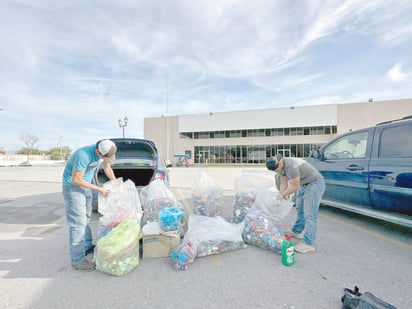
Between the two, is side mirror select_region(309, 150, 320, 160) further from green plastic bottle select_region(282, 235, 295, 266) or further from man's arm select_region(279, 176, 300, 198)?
green plastic bottle select_region(282, 235, 295, 266)

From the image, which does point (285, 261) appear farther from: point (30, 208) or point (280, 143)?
point (280, 143)

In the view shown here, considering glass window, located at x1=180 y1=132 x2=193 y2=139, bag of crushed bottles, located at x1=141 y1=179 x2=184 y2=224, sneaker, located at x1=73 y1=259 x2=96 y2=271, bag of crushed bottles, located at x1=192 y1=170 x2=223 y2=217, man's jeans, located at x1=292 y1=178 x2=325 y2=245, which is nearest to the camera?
sneaker, located at x1=73 y1=259 x2=96 y2=271

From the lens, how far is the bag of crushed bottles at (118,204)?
8.63ft

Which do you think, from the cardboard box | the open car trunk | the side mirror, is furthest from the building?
the cardboard box

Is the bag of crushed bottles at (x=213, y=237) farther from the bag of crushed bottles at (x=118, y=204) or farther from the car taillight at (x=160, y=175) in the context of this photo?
the car taillight at (x=160, y=175)

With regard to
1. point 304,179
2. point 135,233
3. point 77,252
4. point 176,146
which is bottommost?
point 77,252

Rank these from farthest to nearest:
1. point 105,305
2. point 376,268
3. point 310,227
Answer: point 310,227 → point 376,268 → point 105,305

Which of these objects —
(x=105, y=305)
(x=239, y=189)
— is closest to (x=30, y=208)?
(x=105, y=305)

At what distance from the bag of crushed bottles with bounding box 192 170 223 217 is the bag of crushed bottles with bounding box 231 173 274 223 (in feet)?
1.24

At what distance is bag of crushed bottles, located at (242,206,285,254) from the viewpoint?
2.75 meters

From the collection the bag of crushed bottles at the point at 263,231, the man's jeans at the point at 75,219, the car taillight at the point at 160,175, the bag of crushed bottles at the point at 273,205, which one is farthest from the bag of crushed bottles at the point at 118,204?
the bag of crushed bottles at the point at 273,205

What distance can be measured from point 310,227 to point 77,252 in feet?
10.5

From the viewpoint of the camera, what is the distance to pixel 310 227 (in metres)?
2.84

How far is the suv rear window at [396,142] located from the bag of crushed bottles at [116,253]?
427 cm
